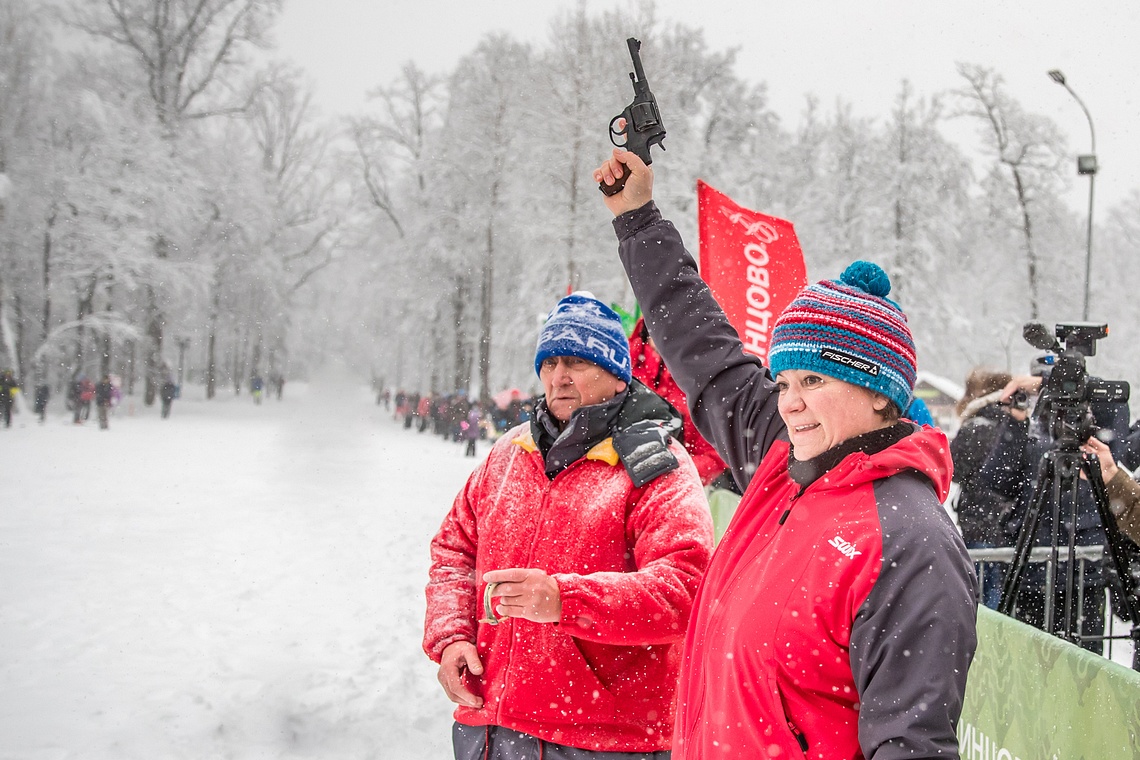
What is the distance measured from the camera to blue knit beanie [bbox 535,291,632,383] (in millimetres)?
2453

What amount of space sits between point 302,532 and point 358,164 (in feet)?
89.2

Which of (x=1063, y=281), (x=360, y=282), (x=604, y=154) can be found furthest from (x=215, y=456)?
(x=1063, y=281)

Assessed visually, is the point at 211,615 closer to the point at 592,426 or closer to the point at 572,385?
the point at 572,385

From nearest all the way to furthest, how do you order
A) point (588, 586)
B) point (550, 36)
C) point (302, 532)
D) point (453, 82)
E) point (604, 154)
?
point (588, 586) → point (302, 532) → point (550, 36) → point (604, 154) → point (453, 82)

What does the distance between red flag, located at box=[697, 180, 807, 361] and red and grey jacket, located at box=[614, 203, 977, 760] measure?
381 centimetres

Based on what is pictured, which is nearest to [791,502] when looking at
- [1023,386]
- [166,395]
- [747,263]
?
[1023,386]

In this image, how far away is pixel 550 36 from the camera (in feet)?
57.3

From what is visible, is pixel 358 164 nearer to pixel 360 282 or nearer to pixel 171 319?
pixel 360 282

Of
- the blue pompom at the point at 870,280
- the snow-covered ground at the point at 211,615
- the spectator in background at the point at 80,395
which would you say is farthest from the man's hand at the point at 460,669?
the spectator in background at the point at 80,395

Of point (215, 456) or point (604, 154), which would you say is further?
point (604, 154)

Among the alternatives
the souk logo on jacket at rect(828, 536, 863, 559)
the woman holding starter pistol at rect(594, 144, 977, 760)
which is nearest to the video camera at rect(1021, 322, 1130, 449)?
the woman holding starter pistol at rect(594, 144, 977, 760)

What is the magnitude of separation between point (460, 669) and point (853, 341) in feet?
4.49

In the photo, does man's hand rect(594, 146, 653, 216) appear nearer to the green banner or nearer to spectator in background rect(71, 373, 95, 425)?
the green banner

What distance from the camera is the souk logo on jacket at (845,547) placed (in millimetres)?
1285
